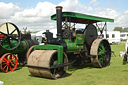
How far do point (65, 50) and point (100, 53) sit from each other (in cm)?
185

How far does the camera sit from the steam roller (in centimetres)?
536

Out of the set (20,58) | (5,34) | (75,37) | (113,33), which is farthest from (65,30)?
(113,33)

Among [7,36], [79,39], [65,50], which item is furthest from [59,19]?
[7,36]

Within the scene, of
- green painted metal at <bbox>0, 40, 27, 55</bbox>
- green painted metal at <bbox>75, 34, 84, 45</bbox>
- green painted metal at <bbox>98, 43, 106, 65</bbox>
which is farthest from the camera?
green painted metal at <bbox>0, 40, 27, 55</bbox>

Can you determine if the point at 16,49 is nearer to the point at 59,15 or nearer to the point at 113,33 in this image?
the point at 59,15

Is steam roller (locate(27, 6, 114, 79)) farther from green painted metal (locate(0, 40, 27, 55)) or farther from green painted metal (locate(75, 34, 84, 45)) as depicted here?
green painted metal (locate(0, 40, 27, 55))

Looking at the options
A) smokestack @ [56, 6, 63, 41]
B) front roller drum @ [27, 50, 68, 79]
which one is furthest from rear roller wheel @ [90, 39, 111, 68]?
front roller drum @ [27, 50, 68, 79]

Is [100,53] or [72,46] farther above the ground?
[72,46]

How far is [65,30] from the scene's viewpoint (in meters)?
6.61

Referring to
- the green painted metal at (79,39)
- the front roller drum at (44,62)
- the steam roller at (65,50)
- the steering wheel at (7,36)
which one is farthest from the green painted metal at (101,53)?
the steering wheel at (7,36)

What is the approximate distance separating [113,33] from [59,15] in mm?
22587

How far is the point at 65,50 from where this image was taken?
20.6ft

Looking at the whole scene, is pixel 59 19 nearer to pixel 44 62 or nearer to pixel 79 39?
pixel 79 39

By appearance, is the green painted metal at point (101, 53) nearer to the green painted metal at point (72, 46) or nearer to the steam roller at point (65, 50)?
the steam roller at point (65, 50)
